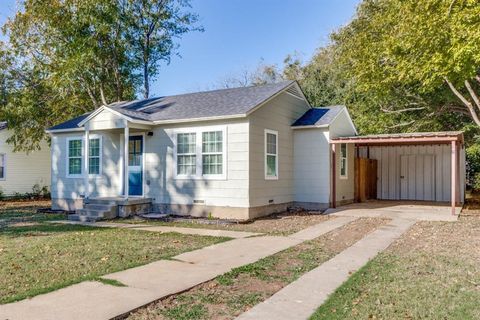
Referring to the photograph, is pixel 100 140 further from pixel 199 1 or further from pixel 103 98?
pixel 199 1

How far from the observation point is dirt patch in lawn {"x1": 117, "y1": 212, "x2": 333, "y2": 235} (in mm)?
10305

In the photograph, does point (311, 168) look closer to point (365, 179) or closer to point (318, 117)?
point (318, 117)

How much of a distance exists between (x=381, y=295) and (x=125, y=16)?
22595 millimetres

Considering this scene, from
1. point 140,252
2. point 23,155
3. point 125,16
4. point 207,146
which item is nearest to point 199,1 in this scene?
point 125,16

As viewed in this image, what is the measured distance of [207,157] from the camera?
1262cm

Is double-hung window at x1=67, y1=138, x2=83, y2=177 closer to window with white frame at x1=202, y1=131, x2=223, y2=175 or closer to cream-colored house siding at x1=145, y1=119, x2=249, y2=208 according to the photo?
cream-colored house siding at x1=145, y1=119, x2=249, y2=208

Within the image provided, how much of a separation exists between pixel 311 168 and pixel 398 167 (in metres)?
6.64

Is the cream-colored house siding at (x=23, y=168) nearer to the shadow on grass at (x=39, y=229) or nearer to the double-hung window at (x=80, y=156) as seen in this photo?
the double-hung window at (x=80, y=156)

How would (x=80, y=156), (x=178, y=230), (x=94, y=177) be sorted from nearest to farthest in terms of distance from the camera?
(x=178, y=230), (x=94, y=177), (x=80, y=156)

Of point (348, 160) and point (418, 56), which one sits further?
point (348, 160)

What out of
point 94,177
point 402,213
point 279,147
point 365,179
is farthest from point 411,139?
point 94,177

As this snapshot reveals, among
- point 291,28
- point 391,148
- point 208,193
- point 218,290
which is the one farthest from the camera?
point 291,28

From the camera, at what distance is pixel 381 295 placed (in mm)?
4859

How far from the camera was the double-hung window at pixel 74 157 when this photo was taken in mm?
15320
